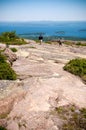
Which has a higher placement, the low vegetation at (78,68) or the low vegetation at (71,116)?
the low vegetation at (78,68)

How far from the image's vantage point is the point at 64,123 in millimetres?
13477

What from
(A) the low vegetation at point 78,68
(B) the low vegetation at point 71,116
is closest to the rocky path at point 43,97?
(B) the low vegetation at point 71,116

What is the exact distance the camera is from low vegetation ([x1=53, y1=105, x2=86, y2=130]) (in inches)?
525

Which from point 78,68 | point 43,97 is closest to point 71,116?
point 43,97

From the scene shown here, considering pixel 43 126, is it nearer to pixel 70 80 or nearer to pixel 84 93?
pixel 84 93

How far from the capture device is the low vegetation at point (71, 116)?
525 inches

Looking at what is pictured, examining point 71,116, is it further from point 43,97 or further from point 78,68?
point 78,68

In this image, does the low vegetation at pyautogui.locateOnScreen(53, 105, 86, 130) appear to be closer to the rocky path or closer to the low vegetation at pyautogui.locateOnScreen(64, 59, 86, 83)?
the rocky path

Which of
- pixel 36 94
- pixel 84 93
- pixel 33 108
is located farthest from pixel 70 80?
pixel 33 108

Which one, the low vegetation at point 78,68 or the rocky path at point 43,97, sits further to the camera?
the low vegetation at point 78,68

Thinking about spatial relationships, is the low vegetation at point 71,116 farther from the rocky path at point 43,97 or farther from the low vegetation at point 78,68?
the low vegetation at point 78,68

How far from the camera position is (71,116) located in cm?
1409

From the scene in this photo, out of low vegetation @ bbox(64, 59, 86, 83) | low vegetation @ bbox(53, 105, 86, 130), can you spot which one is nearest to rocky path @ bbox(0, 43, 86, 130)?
low vegetation @ bbox(53, 105, 86, 130)

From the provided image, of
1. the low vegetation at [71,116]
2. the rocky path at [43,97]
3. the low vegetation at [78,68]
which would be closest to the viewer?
the low vegetation at [71,116]
